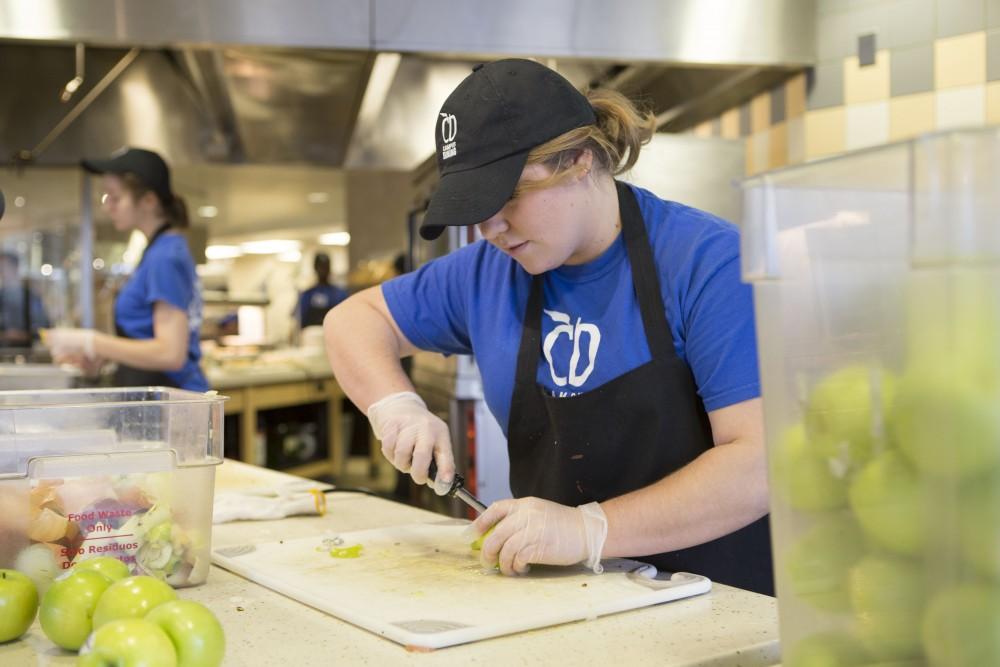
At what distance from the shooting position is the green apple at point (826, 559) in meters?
0.66

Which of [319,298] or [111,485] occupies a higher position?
[319,298]

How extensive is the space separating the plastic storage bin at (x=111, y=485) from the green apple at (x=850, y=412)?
727 millimetres

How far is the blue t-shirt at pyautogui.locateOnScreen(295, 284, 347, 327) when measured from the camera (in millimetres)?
6465

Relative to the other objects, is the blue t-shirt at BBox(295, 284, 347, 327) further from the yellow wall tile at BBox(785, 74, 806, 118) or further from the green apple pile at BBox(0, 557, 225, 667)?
the green apple pile at BBox(0, 557, 225, 667)

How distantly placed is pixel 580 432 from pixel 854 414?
786 millimetres

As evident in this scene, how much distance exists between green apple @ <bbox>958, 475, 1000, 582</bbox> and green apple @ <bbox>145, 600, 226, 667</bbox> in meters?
0.57

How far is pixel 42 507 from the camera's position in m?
1.08

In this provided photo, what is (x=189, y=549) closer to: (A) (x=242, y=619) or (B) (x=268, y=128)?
(A) (x=242, y=619)

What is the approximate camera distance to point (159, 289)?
2.71 meters

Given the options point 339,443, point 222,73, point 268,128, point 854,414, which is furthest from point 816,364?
point 339,443

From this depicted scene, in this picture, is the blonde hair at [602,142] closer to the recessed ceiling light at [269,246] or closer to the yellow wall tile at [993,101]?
the yellow wall tile at [993,101]

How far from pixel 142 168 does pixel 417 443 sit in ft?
5.85

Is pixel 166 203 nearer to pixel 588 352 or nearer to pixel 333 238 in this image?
pixel 588 352

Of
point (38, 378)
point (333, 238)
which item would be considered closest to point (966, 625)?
point (38, 378)
